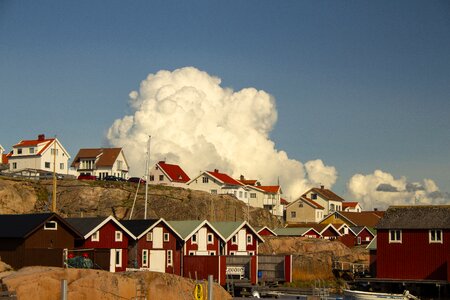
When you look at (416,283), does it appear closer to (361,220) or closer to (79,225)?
(79,225)

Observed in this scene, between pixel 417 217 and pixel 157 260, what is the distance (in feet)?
68.7

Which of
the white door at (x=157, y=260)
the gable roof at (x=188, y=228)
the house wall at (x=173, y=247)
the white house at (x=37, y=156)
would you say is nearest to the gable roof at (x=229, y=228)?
the gable roof at (x=188, y=228)

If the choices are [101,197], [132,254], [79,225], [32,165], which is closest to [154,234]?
[132,254]

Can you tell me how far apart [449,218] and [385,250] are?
566 cm

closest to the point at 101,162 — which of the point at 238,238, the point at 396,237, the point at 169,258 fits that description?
the point at 238,238

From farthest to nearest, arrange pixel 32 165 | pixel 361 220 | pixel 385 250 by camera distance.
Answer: pixel 361 220, pixel 32 165, pixel 385 250

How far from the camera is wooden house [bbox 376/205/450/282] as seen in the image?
5738 cm

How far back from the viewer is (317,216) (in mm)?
136875

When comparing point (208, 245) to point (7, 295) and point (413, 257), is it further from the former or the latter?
point (7, 295)

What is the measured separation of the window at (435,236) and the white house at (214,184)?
69831mm

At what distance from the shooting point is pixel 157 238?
60562 mm

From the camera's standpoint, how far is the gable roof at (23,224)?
1900 inches

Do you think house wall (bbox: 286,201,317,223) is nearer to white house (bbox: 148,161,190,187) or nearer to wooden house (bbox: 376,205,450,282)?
white house (bbox: 148,161,190,187)

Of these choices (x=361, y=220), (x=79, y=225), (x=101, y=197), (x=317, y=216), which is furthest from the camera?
(x=317, y=216)
